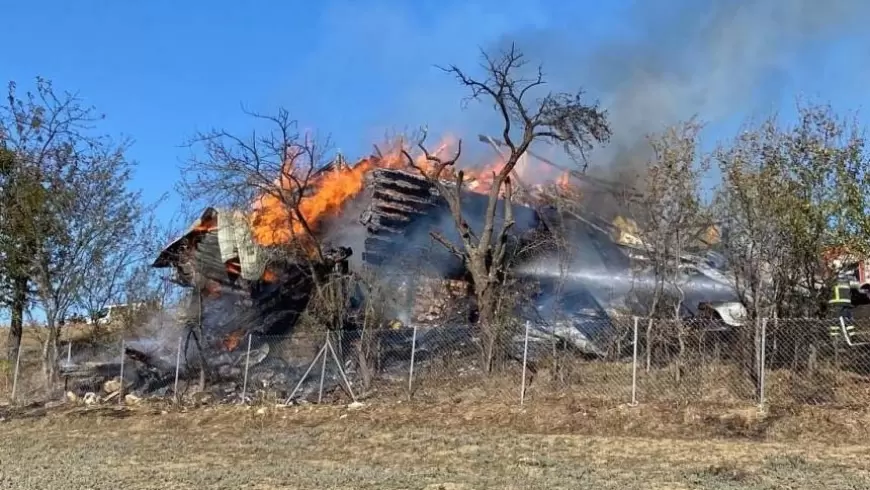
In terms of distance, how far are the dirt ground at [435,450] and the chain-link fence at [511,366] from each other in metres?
1.03

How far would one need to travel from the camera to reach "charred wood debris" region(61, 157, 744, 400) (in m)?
17.1

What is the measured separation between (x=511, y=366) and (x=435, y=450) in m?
5.04

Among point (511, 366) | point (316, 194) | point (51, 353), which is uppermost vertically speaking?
point (316, 194)

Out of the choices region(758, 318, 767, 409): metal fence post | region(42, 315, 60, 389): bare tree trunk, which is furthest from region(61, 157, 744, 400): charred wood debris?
region(758, 318, 767, 409): metal fence post

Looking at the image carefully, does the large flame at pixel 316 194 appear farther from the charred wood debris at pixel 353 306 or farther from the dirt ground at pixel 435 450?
the dirt ground at pixel 435 450

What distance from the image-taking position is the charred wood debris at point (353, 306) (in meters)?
17.1

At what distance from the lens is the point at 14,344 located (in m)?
21.2

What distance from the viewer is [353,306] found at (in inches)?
758

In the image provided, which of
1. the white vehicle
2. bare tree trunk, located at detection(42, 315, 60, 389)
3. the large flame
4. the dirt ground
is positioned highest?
the large flame

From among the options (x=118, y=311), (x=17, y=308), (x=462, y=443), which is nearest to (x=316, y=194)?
(x=118, y=311)

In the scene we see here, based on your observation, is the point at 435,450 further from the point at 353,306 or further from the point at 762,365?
the point at 353,306

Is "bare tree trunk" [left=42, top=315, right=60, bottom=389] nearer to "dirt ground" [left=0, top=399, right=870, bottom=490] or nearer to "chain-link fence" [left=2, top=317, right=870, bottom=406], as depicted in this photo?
"chain-link fence" [left=2, top=317, right=870, bottom=406]

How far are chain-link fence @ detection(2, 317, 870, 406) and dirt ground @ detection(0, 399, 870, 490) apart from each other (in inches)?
40.6

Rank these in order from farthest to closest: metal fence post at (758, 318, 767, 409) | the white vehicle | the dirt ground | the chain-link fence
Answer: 1. the white vehicle
2. the chain-link fence
3. metal fence post at (758, 318, 767, 409)
4. the dirt ground
